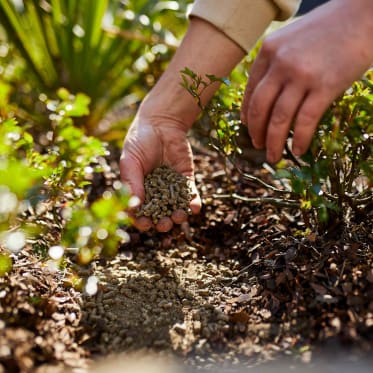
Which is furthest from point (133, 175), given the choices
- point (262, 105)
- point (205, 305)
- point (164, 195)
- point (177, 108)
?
point (262, 105)

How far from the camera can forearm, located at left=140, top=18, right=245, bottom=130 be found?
64.4 inches

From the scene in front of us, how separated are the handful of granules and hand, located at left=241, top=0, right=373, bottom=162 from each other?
0.47 m

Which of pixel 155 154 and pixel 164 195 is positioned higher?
pixel 155 154

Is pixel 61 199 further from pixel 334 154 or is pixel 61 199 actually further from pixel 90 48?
pixel 90 48

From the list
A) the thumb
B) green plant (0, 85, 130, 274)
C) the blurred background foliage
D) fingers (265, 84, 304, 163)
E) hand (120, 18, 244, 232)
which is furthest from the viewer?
the blurred background foliage

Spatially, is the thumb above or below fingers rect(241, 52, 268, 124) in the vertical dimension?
below

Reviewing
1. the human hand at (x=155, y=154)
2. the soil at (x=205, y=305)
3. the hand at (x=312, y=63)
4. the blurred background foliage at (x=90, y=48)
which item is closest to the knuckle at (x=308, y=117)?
the hand at (x=312, y=63)

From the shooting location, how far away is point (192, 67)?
5.41ft

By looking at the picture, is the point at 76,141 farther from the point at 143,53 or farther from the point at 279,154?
the point at 143,53

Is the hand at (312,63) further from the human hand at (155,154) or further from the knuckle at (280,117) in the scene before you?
the human hand at (155,154)

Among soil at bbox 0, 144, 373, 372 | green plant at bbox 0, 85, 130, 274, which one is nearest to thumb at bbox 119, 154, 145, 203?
green plant at bbox 0, 85, 130, 274

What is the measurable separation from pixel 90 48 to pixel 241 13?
2.95 ft

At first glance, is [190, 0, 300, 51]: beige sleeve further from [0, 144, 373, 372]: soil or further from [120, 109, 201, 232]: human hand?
[0, 144, 373, 372]: soil

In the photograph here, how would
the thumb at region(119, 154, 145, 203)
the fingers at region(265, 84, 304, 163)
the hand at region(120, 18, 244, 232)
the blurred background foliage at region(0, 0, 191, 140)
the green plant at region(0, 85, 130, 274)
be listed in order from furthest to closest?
the blurred background foliage at region(0, 0, 191, 140)
the hand at region(120, 18, 244, 232)
the thumb at region(119, 154, 145, 203)
the fingers at region(265, 84, 304, 163)
the green plant at region(0, 85, 130, 274)
